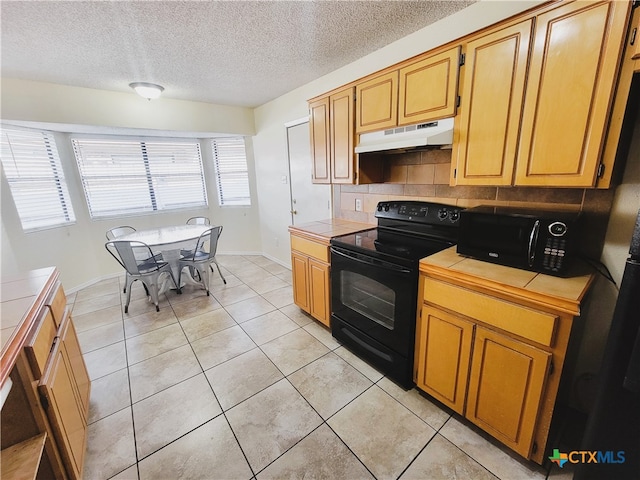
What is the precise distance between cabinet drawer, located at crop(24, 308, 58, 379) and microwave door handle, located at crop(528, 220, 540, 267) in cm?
222

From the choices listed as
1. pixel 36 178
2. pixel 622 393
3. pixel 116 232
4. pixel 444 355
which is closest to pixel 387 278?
pixel 444 355

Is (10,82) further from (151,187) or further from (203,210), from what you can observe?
(203,210)

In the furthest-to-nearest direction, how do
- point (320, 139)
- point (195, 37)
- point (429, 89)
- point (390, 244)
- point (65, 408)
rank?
1. point (320, 139)
2. point (195, 37)
3. point (390, 244)
4. point (429, 89)
5. point (65, 408)

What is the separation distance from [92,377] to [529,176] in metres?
3.25

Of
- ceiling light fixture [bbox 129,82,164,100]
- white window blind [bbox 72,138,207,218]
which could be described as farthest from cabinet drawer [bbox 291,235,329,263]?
white window blind [bbox 72,138,207,218]

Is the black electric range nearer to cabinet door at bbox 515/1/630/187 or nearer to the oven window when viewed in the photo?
the oven window

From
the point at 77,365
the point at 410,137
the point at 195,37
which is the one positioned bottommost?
the point at 77,365

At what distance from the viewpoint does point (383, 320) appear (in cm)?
189

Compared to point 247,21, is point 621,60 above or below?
below

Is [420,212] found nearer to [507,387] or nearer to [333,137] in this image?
[333,137]

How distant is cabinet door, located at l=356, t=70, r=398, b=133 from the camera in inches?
74.4

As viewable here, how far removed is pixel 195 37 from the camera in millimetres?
2055

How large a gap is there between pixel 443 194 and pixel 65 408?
2.60 metres

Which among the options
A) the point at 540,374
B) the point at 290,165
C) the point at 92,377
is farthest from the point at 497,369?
the point at 290,165
